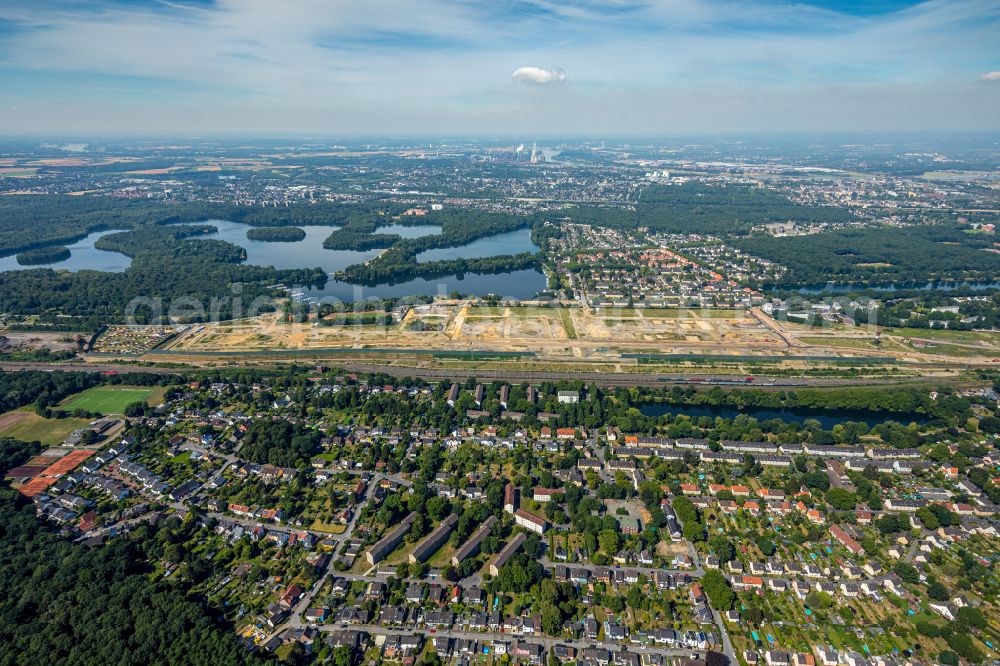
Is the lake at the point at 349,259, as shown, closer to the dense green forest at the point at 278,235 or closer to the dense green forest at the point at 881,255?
the dense green forest at the point at 278,235

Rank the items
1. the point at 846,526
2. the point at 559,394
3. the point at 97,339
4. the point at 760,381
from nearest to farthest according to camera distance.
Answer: the point at 846,526, the point at 559,394, the point at 760,381, the point at 97,339

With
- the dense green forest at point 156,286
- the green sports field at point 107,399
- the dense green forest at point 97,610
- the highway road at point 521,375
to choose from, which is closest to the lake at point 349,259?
the dense green forest at point 156,286

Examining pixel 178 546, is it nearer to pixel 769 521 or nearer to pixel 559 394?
pixel 559 394

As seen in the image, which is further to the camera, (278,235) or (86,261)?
(278,235)

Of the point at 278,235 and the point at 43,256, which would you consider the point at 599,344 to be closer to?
the point at 278,235

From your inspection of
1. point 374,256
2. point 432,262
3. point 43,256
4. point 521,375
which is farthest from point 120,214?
point 521,375

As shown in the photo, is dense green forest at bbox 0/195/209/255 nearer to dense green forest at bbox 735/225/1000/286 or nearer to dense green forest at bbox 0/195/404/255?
dense green forest at bbox 0/195/404/255

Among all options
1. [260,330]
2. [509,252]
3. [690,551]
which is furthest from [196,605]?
[509,252]

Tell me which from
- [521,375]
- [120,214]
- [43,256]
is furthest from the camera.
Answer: [120,214]
